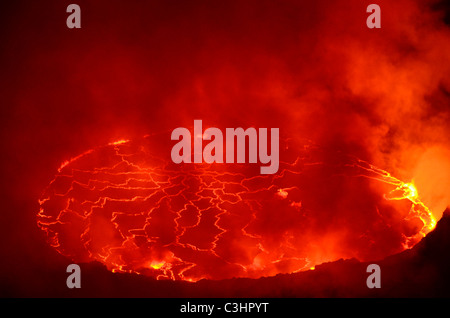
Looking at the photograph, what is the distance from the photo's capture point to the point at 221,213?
4.95 meters

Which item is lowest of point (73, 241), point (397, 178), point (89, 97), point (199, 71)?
point (73, 241)

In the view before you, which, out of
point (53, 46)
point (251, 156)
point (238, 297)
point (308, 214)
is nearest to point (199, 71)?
point (251, 156)

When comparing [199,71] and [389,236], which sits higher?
[199,71]

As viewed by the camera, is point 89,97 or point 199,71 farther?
point 199,71

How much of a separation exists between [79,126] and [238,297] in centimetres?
339

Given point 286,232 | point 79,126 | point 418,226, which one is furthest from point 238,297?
point 79,126

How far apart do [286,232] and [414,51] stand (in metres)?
3.20

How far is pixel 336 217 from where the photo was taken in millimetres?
4805

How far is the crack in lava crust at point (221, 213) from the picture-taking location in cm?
417

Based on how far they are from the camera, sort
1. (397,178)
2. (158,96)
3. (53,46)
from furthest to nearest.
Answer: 1. (158,96)
2. (53,46)
3. (397,178)

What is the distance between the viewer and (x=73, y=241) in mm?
4375

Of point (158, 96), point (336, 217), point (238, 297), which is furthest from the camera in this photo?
point (158, 96)

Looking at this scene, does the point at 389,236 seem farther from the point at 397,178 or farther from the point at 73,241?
the point at 73,241

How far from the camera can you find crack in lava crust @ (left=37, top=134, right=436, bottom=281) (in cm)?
417
